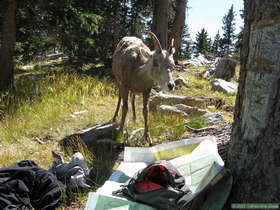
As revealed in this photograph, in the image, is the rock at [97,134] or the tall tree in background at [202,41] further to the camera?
the tall tree in background at [202,41]

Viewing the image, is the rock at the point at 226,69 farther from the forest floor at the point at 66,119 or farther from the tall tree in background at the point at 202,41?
the tall tree in background at the point at 202,41

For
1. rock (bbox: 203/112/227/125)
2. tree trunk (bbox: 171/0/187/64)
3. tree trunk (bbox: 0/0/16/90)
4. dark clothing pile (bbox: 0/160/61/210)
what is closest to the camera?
dark clothing pile (bbox: 0/160/61/210)

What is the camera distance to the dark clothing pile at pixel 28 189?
3117 millimetres

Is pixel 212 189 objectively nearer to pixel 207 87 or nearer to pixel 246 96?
pixel 246 96

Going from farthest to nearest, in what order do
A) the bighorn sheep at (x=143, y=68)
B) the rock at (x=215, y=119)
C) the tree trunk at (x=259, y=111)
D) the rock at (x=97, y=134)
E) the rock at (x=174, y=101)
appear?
the rock at (x=174, y=101) < the rock at (x=215, y=119) < the rock at (x=97, y=134) < the bighorn sheep at (x=143, y=68) < the tree trunk at (x=259, y=111)

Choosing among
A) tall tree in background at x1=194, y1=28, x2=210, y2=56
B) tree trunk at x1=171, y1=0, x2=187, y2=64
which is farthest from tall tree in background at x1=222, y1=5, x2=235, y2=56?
tree trunk at x1=171, y1=0, x2=187, y2=64

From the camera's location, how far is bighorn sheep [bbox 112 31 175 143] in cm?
487

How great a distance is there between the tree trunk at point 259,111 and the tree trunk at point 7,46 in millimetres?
8641

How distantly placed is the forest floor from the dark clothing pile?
9.0 inches

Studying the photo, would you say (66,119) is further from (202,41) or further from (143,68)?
(202,41)

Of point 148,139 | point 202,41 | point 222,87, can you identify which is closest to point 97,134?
point 148,139

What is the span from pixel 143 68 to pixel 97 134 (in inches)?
61.5

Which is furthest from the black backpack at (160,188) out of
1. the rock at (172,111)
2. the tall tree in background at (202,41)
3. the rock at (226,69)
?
the tall tree in background at (202,41)

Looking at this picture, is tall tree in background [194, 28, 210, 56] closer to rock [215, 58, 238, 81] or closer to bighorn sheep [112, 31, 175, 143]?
rock [215, 58, 238, 81]
